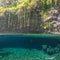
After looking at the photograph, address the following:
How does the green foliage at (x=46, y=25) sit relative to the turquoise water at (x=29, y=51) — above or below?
below

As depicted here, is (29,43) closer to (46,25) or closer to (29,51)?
(29,51)

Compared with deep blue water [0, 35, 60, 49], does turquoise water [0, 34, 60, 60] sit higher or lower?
higher

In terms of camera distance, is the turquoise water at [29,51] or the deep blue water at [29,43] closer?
the turquoise water at [29,51]

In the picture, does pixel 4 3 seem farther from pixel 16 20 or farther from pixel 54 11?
pixel 54 11

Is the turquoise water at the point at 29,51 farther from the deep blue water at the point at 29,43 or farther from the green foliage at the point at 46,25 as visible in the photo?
the green foliage at the point at 46,25

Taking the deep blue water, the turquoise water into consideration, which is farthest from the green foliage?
the turquoise water

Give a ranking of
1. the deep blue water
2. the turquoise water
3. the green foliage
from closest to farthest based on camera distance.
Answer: the turquoise water, the deep blue water, the green foliage

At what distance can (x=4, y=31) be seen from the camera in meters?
48.6

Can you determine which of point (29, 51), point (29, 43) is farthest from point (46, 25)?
point (29, 51)

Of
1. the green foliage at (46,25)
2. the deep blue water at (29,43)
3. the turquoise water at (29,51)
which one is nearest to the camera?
the turquoise water at (29,51)

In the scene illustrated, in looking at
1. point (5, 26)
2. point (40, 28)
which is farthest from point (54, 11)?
point (5, 26)

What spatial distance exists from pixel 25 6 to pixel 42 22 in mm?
4662

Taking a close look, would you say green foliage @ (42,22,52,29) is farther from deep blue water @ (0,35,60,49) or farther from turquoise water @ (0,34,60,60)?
turquoise water @ (0,34,60,60)

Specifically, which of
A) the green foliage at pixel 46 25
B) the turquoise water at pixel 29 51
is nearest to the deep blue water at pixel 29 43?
the turquoise water at pixel 29 51
